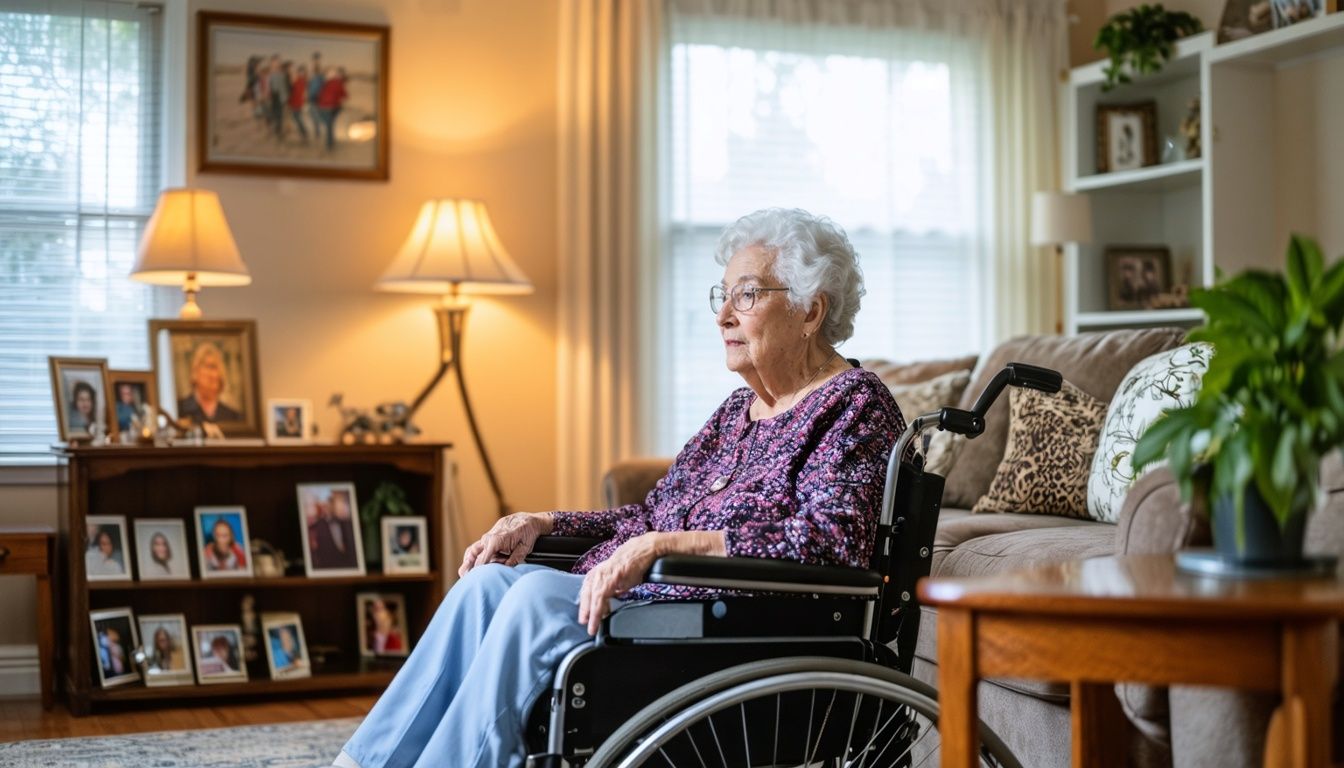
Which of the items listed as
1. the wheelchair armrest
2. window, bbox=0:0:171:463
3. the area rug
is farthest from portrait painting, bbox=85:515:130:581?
the wheelchair armrest

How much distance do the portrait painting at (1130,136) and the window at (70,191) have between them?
10.7 ft

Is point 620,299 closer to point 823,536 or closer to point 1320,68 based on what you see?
point 1320,68

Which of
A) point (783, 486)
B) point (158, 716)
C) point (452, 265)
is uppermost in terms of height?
point (452, 265)

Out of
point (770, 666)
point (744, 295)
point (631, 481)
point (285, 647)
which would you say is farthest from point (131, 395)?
point (770, 666)

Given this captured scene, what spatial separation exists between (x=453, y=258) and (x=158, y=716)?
153cm

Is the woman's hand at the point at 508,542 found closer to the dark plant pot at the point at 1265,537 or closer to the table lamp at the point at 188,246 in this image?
the dark plant pot at the point at 1265,537

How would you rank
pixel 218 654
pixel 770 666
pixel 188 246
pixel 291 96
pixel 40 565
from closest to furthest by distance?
pixel 770 666, pixel 40 565, pixel 188 246, pixel 218 654, pixel 291 96

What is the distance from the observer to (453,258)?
13.8 feet

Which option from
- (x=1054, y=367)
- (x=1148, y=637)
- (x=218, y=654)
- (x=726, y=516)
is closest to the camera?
(x=1148, y=637)

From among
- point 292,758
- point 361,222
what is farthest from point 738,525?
point 361,222

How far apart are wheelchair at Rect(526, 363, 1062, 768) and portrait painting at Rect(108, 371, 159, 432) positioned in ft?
8.12

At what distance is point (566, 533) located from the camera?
2.62 metres

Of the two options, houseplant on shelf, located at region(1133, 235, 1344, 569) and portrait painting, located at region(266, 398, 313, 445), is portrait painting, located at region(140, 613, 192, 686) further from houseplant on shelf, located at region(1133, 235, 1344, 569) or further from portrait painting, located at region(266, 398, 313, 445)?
houseplant on shelf, located at region(1133, 235, 1344, 569)

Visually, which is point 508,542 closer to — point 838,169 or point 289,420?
point 289,420
